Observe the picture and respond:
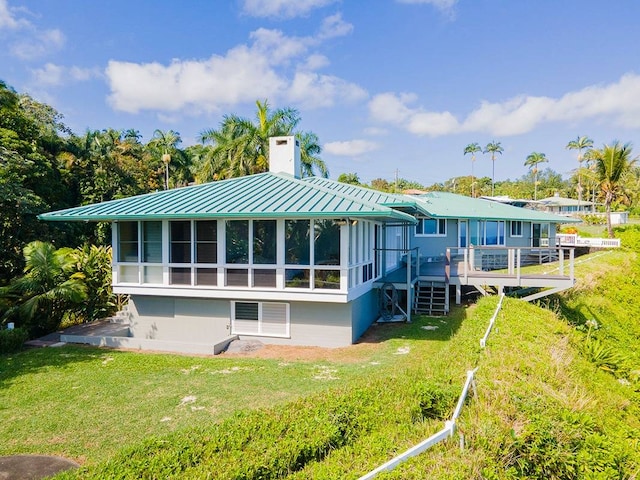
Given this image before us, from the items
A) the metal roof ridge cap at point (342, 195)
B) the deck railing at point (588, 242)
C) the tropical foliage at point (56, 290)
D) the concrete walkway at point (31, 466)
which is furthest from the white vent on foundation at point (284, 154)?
the deck railing at point (588, 242)

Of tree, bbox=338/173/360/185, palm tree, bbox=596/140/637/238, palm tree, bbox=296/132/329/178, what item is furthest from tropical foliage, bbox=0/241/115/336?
tree, bbox=338/173/360/185

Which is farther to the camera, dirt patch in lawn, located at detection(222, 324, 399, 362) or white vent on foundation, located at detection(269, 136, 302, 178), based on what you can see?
white vent on foundation, located at detection(269, 136, 302, 178)

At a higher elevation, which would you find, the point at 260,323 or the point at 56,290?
the point at 56,290

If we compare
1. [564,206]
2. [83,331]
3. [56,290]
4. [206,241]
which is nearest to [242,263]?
[206,241]

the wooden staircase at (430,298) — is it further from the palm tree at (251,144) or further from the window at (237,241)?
the palm tree at (251,144)

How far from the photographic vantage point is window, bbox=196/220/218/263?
12.8 metres

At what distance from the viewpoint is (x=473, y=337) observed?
909cm

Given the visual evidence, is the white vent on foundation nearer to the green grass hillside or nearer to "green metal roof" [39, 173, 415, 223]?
"green metal roof" [39, 173, 415, 223]

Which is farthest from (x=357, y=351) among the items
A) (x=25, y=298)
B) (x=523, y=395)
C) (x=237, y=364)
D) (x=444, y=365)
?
(x=25, y=298)

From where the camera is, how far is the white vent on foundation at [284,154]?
16062 mm

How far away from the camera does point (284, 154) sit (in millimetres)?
16172

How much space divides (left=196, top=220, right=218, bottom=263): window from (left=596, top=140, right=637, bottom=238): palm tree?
31.4 meters

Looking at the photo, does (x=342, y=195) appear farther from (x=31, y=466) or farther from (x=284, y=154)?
(x=31, y=466)

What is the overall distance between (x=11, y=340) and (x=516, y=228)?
2597 centimetres
